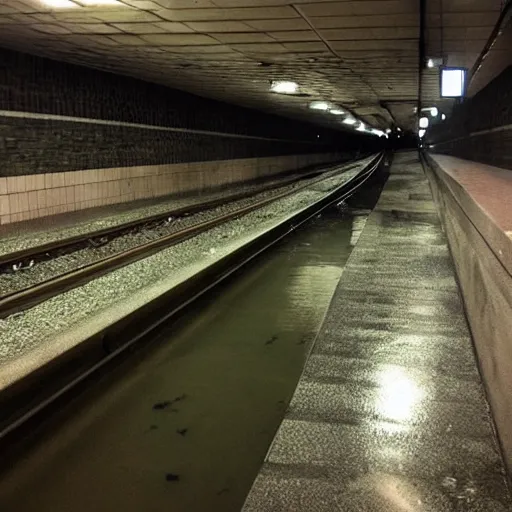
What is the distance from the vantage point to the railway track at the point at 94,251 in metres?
6.77

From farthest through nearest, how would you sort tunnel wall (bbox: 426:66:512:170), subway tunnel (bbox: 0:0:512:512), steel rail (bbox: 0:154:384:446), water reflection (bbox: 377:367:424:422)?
tunnel wall (bbox: 426:66:512:170), steel rail (bbox: 0:154:384:446), water reflection (bbox: 377:367:424:422), subway tunnel (bbox: 0:0:512:512)

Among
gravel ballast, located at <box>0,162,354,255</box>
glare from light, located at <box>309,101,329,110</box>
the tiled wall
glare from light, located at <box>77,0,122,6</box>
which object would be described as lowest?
gravel ballast, located at <box>0,162,354,255</box>

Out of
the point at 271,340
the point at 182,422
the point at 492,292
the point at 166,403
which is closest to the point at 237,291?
the point at 271,340

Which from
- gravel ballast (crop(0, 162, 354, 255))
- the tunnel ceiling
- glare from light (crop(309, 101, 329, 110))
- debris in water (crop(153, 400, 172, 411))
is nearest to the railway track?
gravel ballast (crop(0, 162, 354, 255))

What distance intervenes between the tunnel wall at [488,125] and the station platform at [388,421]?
577 cm

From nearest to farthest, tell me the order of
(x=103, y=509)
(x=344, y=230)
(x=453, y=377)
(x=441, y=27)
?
(x=103, y=509) → (x=453, y=377) → (x=441, y=27) → (x=344, y=230)

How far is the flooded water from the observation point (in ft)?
11.5

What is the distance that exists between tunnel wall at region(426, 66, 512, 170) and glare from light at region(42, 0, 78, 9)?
733cm

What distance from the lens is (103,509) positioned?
10.9ft

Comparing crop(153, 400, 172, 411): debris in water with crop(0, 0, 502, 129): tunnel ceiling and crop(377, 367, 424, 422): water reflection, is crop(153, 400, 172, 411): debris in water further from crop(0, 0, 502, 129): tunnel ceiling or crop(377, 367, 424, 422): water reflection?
crop(0, 0, 502, 129): tunnel ceiling

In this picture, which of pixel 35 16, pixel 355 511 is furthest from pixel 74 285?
pixel 355 511

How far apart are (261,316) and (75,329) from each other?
7.42 feet

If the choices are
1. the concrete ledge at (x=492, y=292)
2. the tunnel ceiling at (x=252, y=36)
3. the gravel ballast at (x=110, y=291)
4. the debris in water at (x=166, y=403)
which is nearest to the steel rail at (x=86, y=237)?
the gravel ballast at (x=110, y=291)

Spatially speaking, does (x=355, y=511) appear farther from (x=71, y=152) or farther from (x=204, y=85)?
(x=204, y=85)
